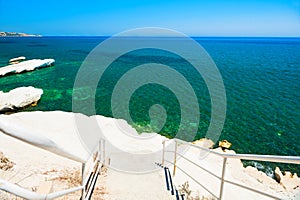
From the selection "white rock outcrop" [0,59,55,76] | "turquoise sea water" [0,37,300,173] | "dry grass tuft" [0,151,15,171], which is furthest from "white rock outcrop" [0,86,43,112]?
"white rock outcrop" [0,59,55,76]

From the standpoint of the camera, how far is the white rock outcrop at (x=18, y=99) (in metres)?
16.2

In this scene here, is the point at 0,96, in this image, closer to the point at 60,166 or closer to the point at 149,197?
the point at 60,166

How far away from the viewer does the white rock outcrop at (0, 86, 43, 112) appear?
16.2 m

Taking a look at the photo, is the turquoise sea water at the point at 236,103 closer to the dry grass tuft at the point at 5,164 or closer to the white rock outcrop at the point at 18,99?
the white rock outcrop at the point at 18,99

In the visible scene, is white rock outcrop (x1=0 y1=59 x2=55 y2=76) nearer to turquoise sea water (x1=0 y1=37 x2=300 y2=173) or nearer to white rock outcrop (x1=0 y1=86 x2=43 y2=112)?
turquoise sea water (x1=0 y1=37 x2=300 y2=173)

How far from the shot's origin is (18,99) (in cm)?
1695

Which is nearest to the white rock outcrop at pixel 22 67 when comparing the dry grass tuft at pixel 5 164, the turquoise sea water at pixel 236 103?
the turquoise sea water at pixel 236 103

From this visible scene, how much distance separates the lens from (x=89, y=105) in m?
18.2

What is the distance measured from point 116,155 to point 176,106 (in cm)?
1125

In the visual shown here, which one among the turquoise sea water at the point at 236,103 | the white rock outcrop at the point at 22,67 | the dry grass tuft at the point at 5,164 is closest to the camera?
the dry grass tuft at the point at 5,164

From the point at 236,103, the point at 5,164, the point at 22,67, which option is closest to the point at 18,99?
the point at 5,164

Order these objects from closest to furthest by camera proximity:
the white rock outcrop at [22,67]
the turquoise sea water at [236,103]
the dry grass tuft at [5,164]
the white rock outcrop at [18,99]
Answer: the dry grass tuft at [5,164]
the turquoise sea water at [236,103]
the white rock outcrop at [18,99]
the white rock outcrop at [22,67]

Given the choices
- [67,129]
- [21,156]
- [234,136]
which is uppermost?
[21,156]

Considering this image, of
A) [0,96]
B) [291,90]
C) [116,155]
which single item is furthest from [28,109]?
[291,90]
